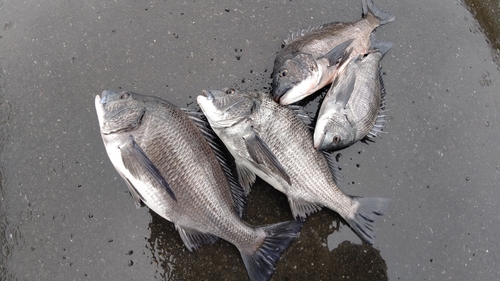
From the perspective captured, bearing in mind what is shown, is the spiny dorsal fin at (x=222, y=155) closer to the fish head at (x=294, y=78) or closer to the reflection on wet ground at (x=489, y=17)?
the fish head at (x=294, y=78)

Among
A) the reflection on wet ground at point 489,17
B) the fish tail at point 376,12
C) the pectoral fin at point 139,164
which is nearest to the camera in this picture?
the pectoral fin at point 139,164

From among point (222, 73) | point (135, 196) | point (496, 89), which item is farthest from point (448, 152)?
point (135, 196)

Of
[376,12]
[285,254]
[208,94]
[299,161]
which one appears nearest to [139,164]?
[208,94]

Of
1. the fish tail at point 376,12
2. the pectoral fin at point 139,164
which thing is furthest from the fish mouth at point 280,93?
the fish tail at point 376,12

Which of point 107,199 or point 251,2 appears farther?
point 251,2

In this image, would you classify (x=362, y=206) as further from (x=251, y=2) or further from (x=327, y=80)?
(x=251, y=2)

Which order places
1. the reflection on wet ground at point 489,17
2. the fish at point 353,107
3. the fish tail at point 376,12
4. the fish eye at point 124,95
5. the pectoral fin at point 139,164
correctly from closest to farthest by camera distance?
the pectoral fin at point 139,164 → the fish eye at point 124,95 → the fish at point 353,107 → the fish tail at point 376,12 → the reflection on wet ground at point 489,17

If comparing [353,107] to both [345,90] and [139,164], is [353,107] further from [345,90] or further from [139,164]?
[139,164]

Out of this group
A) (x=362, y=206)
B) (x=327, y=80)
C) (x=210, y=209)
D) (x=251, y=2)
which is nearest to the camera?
(x=210, y=209)

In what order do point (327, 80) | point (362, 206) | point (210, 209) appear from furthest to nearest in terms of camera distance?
point (327, 80), point (362, 206), point (210, 209)
